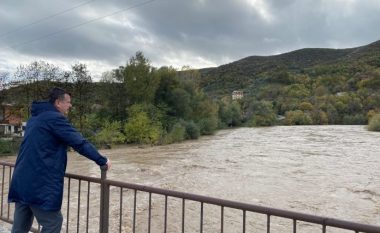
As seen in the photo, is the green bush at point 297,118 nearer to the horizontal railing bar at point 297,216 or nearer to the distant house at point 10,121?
the distant house at point 10,121

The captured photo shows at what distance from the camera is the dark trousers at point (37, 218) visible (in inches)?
113

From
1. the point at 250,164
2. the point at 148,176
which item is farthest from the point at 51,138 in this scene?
the point at 250,164

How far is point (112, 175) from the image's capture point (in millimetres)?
13773

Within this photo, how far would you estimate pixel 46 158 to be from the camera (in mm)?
2785

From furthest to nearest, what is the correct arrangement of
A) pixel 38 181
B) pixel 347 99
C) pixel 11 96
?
pixel 347 99 < pixel 11 96 < pixel 38 181

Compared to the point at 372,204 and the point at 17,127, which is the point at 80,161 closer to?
the point at 17,127

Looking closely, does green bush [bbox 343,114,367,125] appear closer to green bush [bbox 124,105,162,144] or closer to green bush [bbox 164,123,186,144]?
green bush [bbox 164,123,186,144]

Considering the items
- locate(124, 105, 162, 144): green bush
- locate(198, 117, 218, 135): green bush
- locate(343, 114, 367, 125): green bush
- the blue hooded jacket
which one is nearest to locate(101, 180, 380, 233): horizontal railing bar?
the blue hooded jacket

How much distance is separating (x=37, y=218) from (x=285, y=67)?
75350 millimetres

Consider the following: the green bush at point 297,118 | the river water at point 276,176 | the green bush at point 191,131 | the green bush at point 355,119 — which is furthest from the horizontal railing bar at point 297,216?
the green bush at point 297,118

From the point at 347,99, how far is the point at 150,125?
112ft

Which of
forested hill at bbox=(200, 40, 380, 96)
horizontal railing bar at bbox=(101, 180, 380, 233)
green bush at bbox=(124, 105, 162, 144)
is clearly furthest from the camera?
forested hill at bbox=(200, 40, 380, 96)

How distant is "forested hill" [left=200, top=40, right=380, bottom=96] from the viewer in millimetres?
62744

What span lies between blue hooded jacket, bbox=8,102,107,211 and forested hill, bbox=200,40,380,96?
6084 cm
